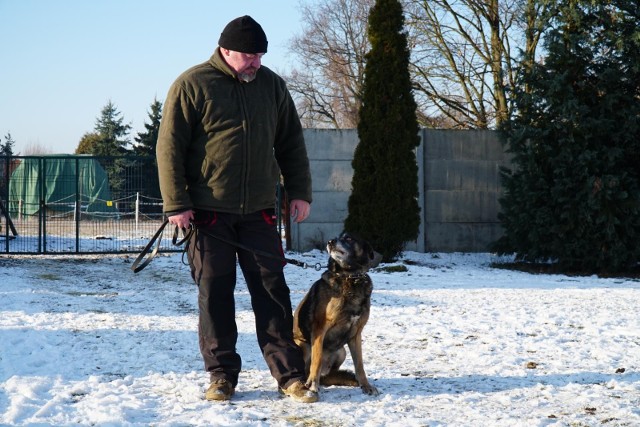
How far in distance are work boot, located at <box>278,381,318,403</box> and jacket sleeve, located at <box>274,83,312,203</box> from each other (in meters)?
1.16

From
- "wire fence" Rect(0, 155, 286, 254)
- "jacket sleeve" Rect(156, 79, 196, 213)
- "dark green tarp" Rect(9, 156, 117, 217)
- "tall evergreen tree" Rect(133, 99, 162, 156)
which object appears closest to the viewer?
"jacket sleeve" Rect(156, 79, 196, 213)

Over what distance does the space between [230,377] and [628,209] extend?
8.91m

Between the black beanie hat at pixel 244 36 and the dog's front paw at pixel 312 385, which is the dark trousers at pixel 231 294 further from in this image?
the black beanie hat at pixel 244 36

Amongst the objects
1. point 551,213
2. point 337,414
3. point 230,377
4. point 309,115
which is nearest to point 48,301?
point 230,377

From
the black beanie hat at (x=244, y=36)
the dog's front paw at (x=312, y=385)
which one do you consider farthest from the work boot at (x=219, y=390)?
the black beanie hat at (x=244, y=36)

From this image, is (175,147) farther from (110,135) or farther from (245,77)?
(110,135)

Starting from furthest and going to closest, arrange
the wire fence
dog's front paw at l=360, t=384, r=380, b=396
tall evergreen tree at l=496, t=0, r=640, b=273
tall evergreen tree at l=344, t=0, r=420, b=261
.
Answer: the wire fence
tall evergreen tree at l=344, t=0, r=420, b=261
tall evergreen tree at l=496, t=0, r=640, b=273
dog's front paw at l=360, t=384, r=380, b=396

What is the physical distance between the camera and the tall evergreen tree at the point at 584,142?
11.6 metres

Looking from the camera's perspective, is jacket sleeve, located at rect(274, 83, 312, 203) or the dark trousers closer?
the dark trousers

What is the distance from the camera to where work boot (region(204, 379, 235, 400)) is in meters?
4.34

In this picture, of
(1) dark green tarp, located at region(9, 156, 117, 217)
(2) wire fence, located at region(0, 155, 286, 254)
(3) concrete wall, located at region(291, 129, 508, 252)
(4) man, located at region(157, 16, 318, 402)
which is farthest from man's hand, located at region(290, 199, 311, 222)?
(1) dark green tarp, located at region(9, 156, 117, 217)

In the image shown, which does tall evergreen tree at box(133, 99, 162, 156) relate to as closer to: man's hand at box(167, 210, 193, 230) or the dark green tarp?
the dark green tarp

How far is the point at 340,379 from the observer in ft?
15.7

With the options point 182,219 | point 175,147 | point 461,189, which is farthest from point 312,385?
point 461,189
